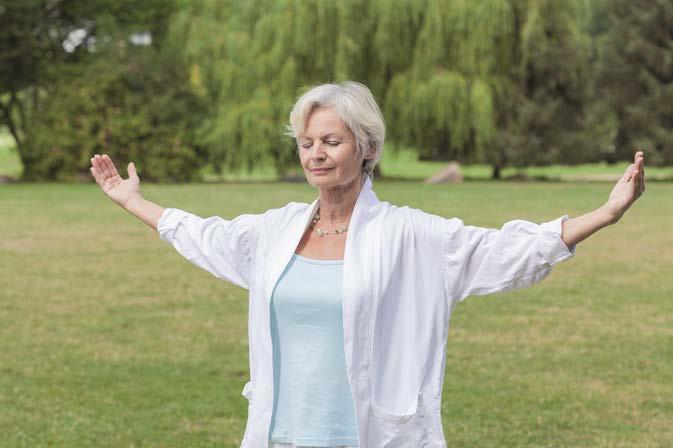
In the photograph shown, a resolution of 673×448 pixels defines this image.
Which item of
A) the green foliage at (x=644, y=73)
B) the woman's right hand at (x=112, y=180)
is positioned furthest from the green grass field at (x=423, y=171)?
the woman's right hand at (x=112, y=180)

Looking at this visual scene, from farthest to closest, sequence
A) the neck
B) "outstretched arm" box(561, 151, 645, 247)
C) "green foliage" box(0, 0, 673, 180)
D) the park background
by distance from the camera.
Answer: "green foliage" box(0, 0, 673, 180) → the park background → the neck → "outstretched arm" box(561, 151, 645, 247)

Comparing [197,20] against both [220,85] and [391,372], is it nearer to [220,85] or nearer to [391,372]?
[220,85]

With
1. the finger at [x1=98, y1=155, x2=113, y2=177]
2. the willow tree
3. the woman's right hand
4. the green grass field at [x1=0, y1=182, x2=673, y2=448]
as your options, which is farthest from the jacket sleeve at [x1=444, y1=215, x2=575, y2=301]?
the willow tree

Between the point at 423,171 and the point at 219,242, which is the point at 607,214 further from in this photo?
the point at 423,171

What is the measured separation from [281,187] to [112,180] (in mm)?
31103

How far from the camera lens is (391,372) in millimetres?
3324

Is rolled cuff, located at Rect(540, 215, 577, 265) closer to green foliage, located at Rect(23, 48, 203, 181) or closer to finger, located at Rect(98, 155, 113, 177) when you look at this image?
finger, located at Rect(98, 155, 113, 177)

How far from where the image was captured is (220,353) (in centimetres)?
947

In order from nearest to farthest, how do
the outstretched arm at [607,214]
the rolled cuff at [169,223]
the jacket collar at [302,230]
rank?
the outstretched arm at [607,214] → the jacket collar at [302,230] → the rolled cuff at [169,223]

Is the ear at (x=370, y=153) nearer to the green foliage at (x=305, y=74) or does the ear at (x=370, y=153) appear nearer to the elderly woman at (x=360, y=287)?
the elderly woman at (x=360, y=287)

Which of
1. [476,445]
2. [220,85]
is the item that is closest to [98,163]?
[476,445]

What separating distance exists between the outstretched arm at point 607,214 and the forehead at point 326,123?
0.72 metres

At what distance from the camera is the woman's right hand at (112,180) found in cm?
394

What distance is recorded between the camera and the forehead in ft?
11.0
